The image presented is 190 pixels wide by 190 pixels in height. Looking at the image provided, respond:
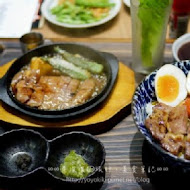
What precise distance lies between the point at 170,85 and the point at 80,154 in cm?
63

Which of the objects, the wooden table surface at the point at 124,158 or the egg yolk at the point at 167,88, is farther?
the egg yolk at the point at 167,88

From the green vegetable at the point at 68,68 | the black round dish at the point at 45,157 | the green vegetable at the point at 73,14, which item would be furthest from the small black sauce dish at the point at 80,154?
the green vegetable at the point at 73,14

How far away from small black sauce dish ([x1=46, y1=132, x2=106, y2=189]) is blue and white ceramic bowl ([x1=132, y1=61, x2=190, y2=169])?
25cm

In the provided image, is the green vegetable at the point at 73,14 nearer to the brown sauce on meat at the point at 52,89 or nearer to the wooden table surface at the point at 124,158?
the brown sauce on meat at the point at 52,89

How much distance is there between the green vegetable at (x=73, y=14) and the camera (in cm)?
304

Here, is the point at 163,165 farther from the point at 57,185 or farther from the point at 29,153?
the point at 29,153

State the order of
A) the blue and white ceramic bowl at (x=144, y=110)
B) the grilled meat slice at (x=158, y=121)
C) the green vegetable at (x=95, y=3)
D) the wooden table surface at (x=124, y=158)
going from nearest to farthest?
the blue and white ceramic bowl at (x=144, y=110), the grilled meat slice at (x=158, y=121), the wooden table surface at (x=124, y=158), the green vegetable at (x=95, y=3)

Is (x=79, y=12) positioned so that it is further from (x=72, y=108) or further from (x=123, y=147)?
(x=123, y=147)

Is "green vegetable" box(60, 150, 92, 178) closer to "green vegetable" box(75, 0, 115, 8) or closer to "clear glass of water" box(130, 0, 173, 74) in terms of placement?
"clear glass of water" box(130, 0, 173, 74)

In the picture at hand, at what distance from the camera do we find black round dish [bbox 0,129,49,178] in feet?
5.68

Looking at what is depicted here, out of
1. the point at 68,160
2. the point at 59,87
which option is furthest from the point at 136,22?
the point at 68,160

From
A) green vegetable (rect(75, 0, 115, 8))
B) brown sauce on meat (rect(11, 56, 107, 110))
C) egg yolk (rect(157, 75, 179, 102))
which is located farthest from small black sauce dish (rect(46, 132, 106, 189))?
green vegetable (rect(75, 0, 115, 8))

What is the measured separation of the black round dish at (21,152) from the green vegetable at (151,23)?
0.92 metres

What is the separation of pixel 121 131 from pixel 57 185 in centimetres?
52
